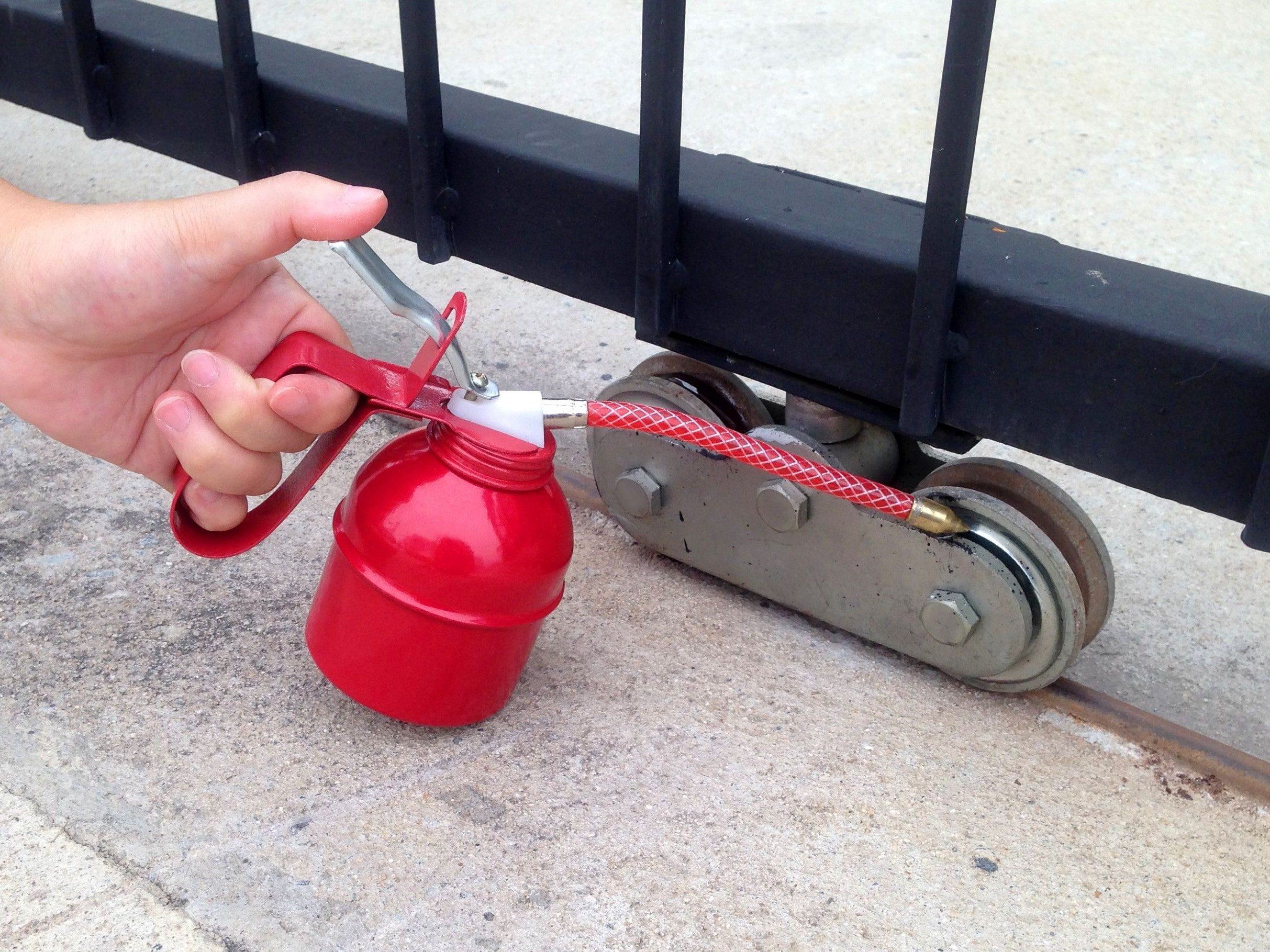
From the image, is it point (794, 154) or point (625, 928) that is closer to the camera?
point (625, 928)

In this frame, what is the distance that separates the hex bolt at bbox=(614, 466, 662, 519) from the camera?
1.64 metres

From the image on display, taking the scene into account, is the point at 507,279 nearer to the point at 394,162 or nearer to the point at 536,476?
the point at 394,162

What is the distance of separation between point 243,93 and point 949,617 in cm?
113

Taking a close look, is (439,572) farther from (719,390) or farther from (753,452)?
(719,390)

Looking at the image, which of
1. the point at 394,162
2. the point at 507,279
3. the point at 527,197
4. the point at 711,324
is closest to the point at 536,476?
the point at 711,324

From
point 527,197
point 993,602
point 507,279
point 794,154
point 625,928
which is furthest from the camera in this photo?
point 794,154

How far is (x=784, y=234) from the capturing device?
4.58ft

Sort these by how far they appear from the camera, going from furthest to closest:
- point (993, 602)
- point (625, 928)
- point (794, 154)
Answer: point (794, 154) → point (993, 602) → point (625, 928)

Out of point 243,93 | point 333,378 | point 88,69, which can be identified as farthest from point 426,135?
point 88,69

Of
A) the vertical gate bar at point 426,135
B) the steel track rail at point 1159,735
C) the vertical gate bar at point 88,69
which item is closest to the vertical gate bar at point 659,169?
the vertical gate bar at point 426,135

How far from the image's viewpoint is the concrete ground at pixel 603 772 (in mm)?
1233

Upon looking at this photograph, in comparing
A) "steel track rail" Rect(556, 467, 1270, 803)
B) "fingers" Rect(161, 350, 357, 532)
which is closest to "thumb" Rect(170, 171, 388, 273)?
"fingers" Rect(161, 350, 357, 532)

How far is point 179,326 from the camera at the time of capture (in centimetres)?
139

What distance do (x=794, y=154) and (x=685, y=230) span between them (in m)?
1.76
